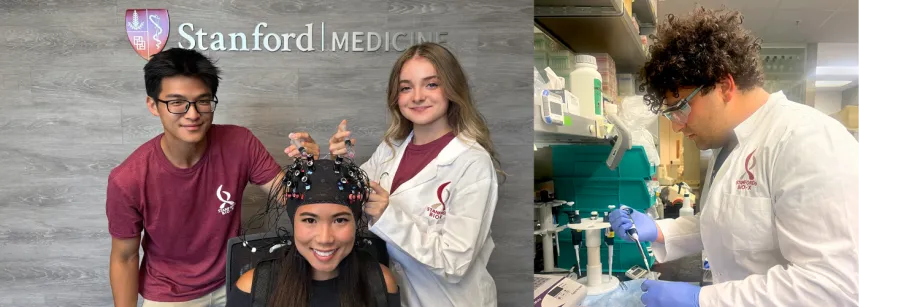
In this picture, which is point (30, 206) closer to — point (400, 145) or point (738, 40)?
point (400, 145)

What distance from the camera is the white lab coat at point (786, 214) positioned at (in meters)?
0.99

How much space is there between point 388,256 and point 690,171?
0.94 metres

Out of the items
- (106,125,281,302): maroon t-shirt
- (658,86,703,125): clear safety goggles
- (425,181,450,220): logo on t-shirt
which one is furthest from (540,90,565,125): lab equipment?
(106,125,281,302): maroon t-shirt

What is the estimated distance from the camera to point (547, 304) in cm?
189

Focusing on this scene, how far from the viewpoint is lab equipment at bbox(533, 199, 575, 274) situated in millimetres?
1911

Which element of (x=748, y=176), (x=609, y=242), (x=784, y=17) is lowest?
(x=609, y=242)

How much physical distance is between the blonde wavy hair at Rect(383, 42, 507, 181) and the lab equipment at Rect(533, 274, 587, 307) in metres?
0.49

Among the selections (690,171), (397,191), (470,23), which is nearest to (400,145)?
(397,191)

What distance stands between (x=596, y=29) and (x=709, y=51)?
66cm

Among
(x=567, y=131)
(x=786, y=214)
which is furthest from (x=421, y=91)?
(x=786, y=214)

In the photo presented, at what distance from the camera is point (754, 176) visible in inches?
45.1

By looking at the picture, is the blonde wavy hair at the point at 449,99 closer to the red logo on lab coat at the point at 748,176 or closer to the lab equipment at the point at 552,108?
the lab equipment at the point at 552,108

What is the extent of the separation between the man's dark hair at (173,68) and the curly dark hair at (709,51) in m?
1.32

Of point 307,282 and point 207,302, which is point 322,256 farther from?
Result: point 207,302
